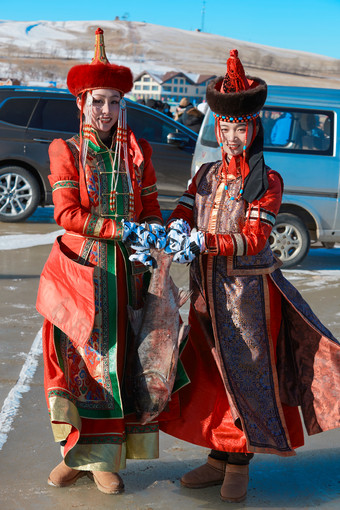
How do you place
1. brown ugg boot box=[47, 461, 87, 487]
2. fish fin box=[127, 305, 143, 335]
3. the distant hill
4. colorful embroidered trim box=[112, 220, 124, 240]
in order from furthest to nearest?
1. the distant hill
2. brown ugg boot box=[47, 461, 87, 487]
3. fish fin box=[127, 305, 143, 335]
4. colorful embroidered trim box=[112, 220, 124, 240]

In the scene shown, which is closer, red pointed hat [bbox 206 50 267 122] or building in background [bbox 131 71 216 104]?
red pointed hat [bbox 206 50 267 122]

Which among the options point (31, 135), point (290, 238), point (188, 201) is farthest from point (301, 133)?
point (188, 201)

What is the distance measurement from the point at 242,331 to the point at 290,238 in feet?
15.5

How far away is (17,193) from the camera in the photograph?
378 inches

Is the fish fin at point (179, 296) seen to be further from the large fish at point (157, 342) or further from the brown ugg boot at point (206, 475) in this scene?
the brown ugg boot at point (206, 475)

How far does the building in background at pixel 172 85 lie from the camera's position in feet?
315

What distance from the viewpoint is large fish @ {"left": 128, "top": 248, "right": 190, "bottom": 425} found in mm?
2939

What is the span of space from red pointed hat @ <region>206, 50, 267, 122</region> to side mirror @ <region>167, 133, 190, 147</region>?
658 centimetres

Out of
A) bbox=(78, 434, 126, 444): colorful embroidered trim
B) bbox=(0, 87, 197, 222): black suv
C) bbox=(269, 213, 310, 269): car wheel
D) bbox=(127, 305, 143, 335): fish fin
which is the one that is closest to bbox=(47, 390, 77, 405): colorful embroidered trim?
bbox=(78, 434, 126, 444): colorful embroidered trim

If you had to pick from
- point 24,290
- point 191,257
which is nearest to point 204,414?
point 191,257

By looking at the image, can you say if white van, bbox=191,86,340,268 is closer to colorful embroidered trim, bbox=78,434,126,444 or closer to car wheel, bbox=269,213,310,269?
car wheel, bbox=269,213,310,269

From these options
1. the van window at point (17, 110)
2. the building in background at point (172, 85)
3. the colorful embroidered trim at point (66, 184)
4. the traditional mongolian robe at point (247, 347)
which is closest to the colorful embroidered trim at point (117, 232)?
the colorful embroidered trim at point (66, 184)

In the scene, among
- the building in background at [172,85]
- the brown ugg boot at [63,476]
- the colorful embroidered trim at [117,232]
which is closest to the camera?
the colorful embroidered trim at [117,232]

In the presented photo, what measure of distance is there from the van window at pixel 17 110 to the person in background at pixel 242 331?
6.93 meters
